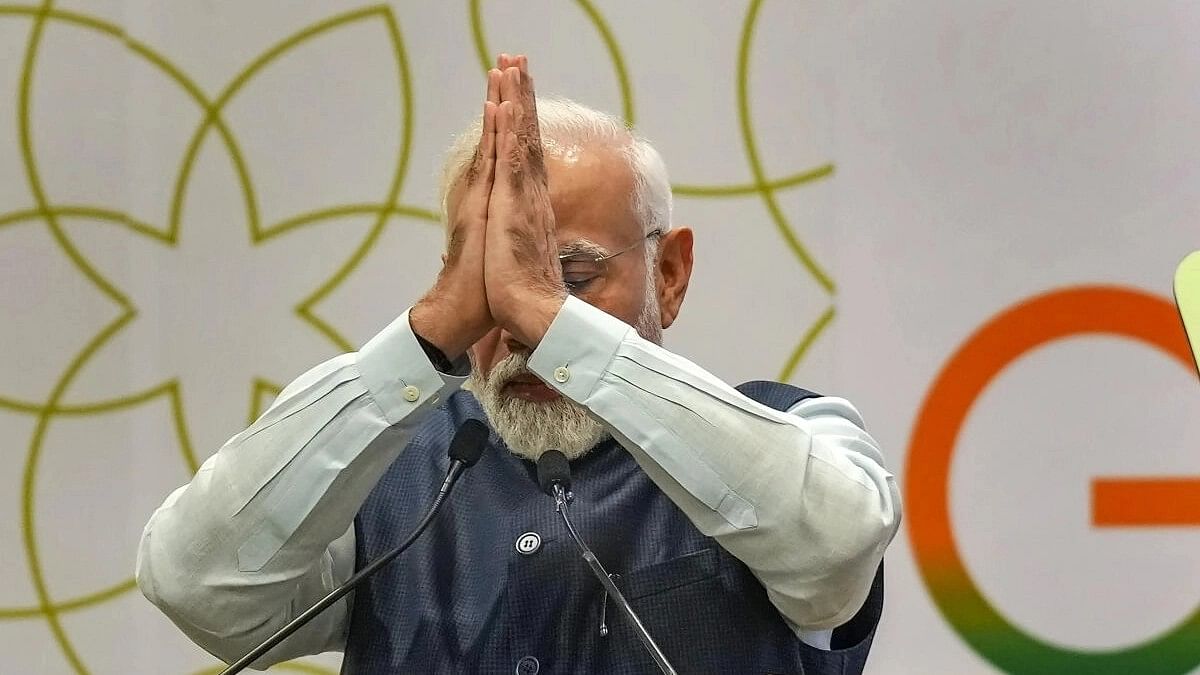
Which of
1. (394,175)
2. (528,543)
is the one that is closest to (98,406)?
(394,175)

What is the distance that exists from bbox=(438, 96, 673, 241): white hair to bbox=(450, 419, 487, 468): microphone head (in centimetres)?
42

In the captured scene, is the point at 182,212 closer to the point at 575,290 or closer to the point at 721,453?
the point at 575,290

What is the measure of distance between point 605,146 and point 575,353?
432mm

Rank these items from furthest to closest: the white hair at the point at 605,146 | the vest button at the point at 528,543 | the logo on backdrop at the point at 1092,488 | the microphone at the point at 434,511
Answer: the logo on backdrop at the point at 1092,488
the white hair at the point at 605,146
the vest button at the point at 528,543
the microphone at the point at 434,511

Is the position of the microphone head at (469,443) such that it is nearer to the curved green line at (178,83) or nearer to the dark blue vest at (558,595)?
the dark blue vest at (558,595)

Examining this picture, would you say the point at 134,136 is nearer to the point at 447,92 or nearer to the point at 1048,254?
the point at 447,92

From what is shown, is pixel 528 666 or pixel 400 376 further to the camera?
pixel 528 666

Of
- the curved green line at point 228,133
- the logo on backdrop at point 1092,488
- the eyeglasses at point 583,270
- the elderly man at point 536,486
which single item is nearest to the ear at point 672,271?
the elderly man at point 536,486

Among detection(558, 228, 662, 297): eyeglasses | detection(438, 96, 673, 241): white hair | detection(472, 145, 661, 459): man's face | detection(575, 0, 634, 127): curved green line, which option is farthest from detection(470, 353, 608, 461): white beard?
detection(575, 0, 634, 127): curved green line

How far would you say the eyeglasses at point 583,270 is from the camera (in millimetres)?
1495

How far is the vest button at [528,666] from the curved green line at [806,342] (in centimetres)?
91

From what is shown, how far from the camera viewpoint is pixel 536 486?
1.53m

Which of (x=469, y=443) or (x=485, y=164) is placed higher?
(x=485, y=164)

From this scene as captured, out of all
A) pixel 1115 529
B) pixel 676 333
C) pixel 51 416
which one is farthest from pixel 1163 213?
pixel 51 416
